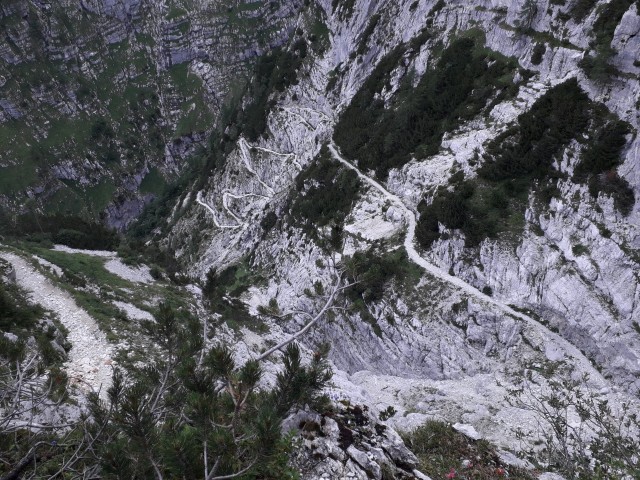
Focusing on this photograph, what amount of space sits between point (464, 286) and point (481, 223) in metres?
4.95

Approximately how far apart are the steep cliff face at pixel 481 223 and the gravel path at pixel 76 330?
963cm

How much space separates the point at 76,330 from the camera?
1794cm

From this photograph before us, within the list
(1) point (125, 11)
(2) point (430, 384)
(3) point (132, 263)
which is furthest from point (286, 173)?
(1) point (125, 11)

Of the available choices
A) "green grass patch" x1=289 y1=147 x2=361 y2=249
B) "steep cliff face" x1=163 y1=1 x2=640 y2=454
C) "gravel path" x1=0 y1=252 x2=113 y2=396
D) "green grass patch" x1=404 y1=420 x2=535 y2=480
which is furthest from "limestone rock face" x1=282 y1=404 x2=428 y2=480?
"green grass patch" x1=289 y1=147 x2=361 y2=249

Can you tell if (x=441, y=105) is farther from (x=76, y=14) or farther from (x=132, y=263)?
(x=76, y=14)

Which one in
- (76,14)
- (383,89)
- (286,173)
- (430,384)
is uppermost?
(76,14)

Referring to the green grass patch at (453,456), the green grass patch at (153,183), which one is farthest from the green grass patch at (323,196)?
the green grass patch at (153,183)

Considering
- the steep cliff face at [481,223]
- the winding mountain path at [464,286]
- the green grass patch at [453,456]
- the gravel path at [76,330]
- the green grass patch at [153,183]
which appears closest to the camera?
the green grass patch at [453,456]

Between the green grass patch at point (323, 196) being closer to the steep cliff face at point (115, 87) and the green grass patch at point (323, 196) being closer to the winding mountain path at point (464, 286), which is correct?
the winding mountain path at point (464, 286)

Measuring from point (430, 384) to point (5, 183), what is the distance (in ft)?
384

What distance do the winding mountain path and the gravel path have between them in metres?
23.0

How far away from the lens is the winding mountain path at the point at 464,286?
71.4 feet

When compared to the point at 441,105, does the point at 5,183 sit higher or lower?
lower

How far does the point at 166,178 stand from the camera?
11000 centimetres
